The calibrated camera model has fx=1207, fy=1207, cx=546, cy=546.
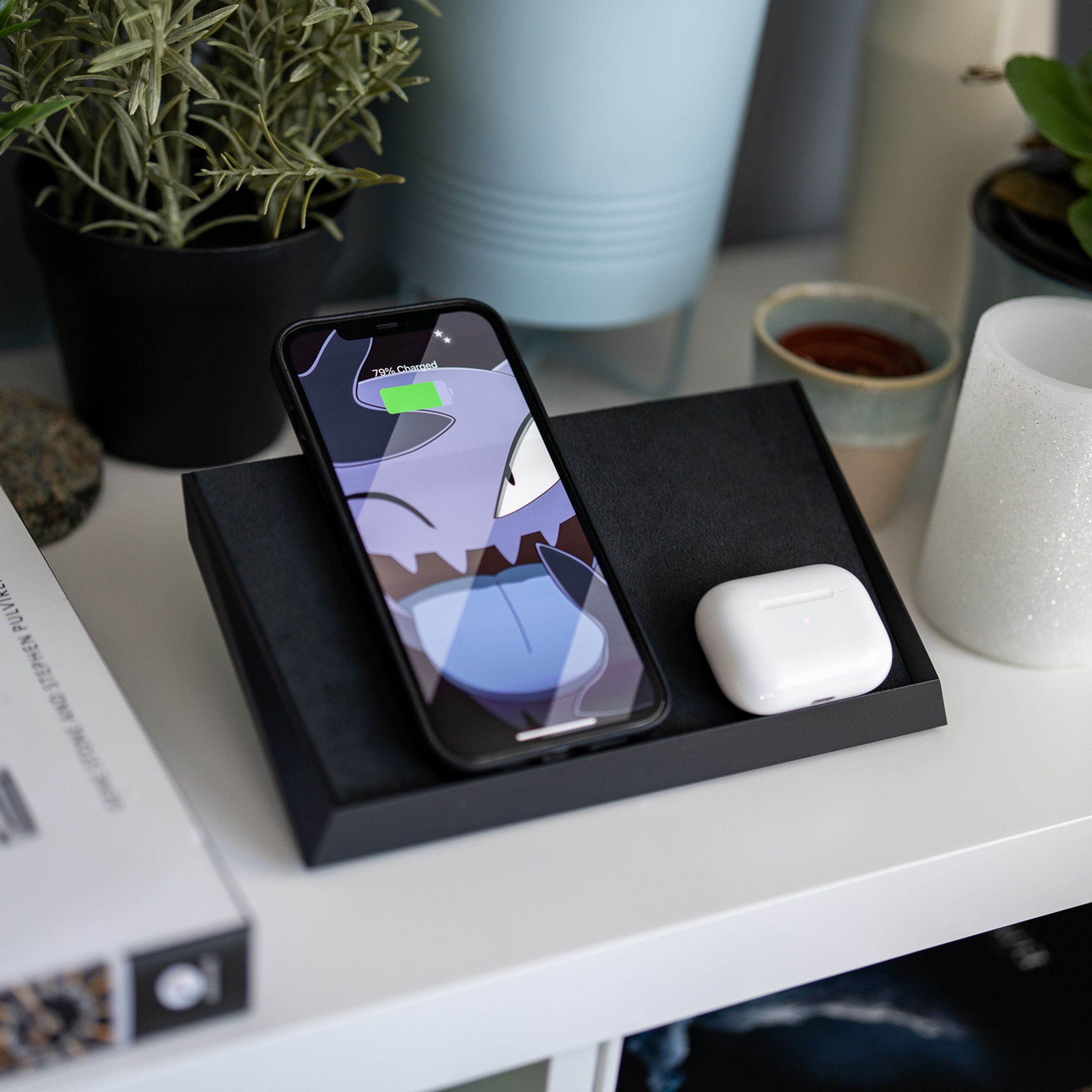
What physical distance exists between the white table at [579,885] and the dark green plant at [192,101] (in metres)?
0.14

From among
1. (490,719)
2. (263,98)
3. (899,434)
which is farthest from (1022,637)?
(263,98)

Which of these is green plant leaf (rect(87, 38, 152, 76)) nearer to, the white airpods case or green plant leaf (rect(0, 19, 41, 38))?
green plant leaf (rect(0, 19, 41, 38))

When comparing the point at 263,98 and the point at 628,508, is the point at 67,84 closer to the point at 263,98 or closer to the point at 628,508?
the point at 263,98

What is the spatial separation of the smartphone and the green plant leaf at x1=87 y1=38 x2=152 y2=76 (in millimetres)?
89

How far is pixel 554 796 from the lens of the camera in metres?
0.35

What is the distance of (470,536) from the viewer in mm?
367

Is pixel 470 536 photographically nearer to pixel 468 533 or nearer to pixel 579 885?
pixel 468 533

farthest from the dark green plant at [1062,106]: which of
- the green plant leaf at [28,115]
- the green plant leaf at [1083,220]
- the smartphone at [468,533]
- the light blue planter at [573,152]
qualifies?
the green plant leaf at [28,115]

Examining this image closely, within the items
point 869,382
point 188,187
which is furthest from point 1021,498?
point 188,187

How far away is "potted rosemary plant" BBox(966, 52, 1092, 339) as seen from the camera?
461 mm

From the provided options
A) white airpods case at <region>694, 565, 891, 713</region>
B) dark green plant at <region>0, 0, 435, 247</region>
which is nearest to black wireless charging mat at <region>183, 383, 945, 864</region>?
white airpods case at <region>694, 565, 891, 713</region>

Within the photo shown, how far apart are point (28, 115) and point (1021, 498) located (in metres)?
0.33

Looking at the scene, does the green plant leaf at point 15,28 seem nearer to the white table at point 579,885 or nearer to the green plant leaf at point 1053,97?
the white table at point 579,885

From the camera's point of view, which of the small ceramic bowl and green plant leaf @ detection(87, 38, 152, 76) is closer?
green plant leaf @ detection(87, 38, 152, 76)
